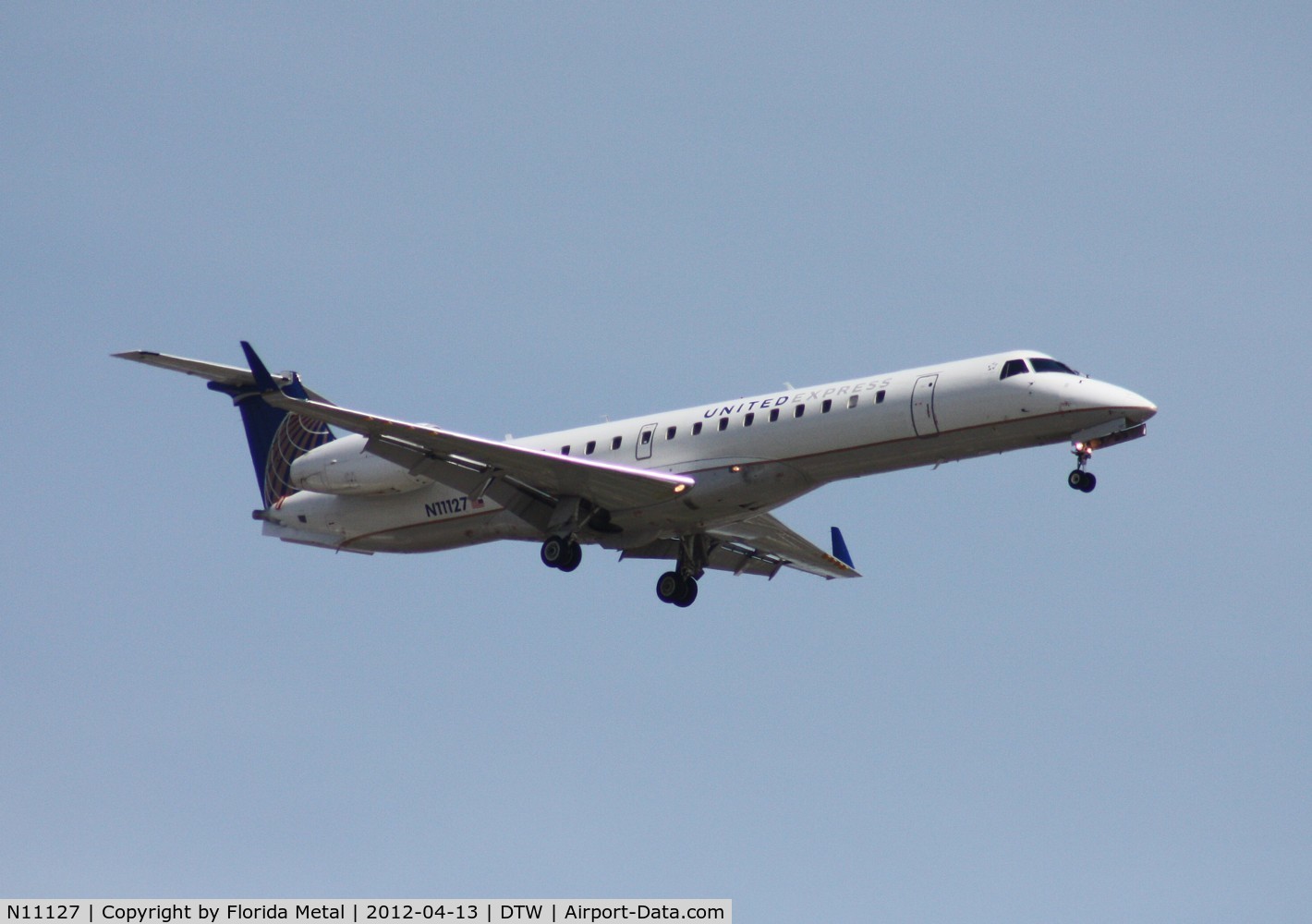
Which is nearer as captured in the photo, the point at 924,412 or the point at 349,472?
the point at 924,412

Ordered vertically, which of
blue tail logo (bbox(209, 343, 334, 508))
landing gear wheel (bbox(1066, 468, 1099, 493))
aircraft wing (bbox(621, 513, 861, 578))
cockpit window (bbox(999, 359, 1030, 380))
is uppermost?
blue tail logo (bbox(209, 343, 334, 508))

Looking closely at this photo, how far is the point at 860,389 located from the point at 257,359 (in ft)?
29.5

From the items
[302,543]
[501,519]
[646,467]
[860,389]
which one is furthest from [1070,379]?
[302,543]

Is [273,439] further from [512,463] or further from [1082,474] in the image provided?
[1082,474]

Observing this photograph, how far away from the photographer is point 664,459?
2866cm

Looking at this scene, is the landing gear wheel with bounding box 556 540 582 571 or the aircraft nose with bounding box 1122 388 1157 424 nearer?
the aircraft nose with bounding box 1122 388 1157 424

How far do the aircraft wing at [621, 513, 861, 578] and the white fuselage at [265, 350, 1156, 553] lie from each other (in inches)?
75.6

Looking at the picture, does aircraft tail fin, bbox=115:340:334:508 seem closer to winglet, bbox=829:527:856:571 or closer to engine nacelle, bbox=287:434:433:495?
engine nacelle, bbox=287:434:433:495

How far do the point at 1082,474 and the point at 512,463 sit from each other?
877 centimetres

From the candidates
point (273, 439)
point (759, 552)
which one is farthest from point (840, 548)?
point (273, 439)

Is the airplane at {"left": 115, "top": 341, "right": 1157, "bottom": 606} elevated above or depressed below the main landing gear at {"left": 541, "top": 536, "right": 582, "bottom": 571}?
above

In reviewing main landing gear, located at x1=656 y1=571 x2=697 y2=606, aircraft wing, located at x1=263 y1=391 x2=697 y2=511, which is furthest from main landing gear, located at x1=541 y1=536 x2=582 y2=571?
main landing gear, located at x1=656 y1=571 x2=697 y2=606

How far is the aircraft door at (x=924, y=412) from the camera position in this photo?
86.7 ft

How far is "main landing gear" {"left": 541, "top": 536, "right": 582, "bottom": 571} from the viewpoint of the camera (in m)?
29.0
